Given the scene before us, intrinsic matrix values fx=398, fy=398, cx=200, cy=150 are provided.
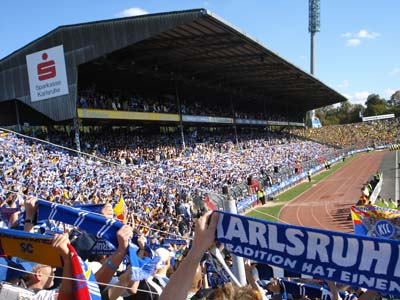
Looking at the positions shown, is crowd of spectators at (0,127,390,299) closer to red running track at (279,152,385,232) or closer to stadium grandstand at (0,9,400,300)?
stadium grandstand at (0,9,400,300)

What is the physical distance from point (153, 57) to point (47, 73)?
26.1ft

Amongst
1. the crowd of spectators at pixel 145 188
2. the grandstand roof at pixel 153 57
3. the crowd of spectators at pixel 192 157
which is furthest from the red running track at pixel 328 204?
the grandstand roof at pixel 153 57

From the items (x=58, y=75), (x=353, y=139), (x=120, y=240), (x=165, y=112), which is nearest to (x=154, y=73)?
(x=165, y=112)

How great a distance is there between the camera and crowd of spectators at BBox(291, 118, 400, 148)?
70.2 metres

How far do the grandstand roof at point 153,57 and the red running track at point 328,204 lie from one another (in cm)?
1082

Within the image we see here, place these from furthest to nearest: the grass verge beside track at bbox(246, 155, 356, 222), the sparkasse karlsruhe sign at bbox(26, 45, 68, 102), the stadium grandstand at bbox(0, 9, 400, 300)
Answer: the grass verge beside track at bbox(246, 155, 356, 222) < the sparkasse karlsruhe sign at bbox(26, 45, 68, 102) < the stadium grandstand at bbox(0, 9, 400, 300)

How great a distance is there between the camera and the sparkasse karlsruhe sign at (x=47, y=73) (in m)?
22.1

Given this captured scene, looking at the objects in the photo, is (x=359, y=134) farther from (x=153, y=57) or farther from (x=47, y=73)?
(x=47, y=73)

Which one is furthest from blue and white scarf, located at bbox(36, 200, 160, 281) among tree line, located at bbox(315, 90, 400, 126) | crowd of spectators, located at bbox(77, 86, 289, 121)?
tree line, located at bbox(315, 90, 400, 126)

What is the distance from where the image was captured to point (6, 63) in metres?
24.6

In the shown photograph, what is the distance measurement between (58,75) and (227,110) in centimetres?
2604

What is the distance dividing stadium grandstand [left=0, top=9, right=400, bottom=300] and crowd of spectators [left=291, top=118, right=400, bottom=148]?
22.2 m

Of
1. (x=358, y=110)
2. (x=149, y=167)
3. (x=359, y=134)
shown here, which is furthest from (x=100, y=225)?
(x=358, y=110)

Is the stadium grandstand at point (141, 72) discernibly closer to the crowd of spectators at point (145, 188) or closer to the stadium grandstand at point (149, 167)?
the stadium grandstand at point (149, 167)
